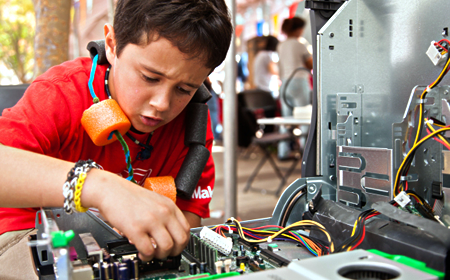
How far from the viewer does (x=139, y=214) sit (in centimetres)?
63

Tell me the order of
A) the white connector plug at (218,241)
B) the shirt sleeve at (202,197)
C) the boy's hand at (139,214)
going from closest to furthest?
the boy's hand at (139,214) → the white connector plug at (218,241) → the shirt sleeve at (202,197)

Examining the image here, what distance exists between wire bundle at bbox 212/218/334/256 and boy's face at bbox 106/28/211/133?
1.09 feet

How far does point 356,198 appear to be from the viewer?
0.90 m

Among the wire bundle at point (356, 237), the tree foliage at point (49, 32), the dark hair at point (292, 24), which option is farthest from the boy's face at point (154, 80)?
the dark hair at point (292, 24)

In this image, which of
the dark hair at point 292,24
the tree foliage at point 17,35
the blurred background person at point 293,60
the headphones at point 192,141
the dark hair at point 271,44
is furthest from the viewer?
the tree foliage at point 17,35

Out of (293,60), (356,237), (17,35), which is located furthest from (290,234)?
(17,35)

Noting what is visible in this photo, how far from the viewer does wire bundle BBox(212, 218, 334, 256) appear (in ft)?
2.50

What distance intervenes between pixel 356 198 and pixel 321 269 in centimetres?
46

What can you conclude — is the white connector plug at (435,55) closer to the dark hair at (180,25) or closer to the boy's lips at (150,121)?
the dark hair at (180,25)

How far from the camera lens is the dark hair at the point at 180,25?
0.89 meters

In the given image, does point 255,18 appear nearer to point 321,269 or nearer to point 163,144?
point 163,144

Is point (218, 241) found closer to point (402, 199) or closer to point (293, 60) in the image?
point (402, 199)

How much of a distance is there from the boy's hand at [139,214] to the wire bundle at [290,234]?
8.1 inches

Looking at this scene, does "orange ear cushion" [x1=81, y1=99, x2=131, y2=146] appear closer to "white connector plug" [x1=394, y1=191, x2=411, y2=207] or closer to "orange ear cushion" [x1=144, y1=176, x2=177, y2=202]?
"orange ear cushion" [x1=144, y1=176, x2=177, y2=202]
